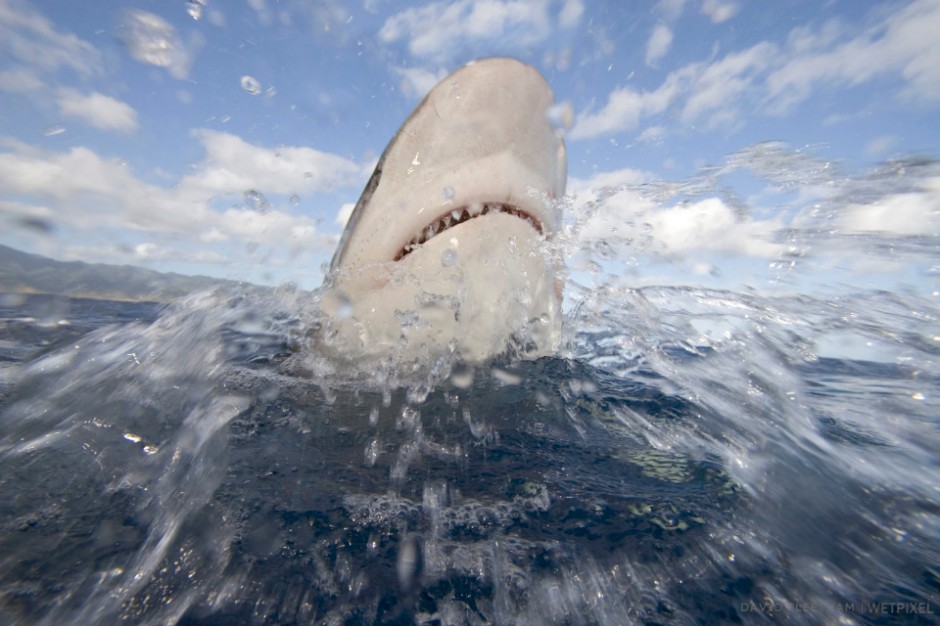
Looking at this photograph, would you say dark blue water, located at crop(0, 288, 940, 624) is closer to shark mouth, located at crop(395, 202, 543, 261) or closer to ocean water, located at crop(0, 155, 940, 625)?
ocean water, located at crop(0, 155, 940, 625)

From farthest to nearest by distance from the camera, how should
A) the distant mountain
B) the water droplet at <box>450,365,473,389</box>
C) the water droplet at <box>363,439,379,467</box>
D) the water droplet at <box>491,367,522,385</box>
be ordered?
the distant mountain, the water droplet at <box>491,367,522,385</box>, the water droplet at <box>450,365,473,389</box>, the water droplet at <box>363,439,379,467</box>

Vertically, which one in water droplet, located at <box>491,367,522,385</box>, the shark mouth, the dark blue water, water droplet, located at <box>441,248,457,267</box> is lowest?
the dark blue water

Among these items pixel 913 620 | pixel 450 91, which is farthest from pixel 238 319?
pixel 913 620

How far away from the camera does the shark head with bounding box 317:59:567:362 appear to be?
157 cm

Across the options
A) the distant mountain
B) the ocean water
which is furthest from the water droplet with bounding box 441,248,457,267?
the distant mountain

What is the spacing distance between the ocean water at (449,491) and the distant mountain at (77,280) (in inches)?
401

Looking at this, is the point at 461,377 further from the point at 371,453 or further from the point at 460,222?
the point at 460,222

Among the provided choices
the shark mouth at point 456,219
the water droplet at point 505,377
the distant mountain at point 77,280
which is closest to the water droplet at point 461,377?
the water droplet at point 505,377

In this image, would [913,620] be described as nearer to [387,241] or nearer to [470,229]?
[470,229]

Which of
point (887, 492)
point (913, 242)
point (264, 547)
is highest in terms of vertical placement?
point (913, 242)

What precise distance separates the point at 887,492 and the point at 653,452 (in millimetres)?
1233

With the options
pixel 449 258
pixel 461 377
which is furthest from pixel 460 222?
pixel 461 377

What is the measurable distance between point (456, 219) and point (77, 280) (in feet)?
64.6

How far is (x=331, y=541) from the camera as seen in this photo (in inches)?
44.2
